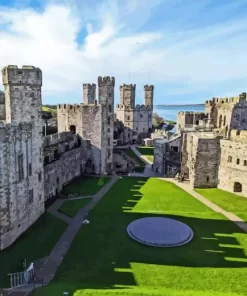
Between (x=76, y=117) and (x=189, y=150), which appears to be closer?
(x=189, y=150)

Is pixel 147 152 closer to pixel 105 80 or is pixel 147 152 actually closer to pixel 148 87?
pixel 105 80

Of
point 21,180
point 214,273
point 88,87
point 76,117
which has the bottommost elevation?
point 214,273

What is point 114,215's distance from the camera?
26.9m

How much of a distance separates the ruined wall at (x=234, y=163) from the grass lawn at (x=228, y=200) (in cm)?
109

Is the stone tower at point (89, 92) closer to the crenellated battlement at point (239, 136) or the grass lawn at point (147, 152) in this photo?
the grass lawn at point (147, 152)

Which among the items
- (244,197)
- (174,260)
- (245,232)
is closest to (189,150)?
(244,197)

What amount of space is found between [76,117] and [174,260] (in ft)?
89.9

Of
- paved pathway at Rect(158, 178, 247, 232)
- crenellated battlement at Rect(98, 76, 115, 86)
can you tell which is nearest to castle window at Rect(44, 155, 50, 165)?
paved pathway at Rect(158, 178, 247, 232)

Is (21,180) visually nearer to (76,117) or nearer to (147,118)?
(76,117)

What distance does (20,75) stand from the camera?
78.8ft

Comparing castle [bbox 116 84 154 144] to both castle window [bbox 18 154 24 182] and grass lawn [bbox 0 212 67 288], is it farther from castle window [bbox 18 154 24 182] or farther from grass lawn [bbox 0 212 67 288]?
castle window [bbox 18 154 24 182]

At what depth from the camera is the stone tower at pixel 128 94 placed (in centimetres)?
7306

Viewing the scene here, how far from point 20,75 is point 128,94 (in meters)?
51.0

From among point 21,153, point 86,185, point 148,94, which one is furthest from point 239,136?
point 148,94
